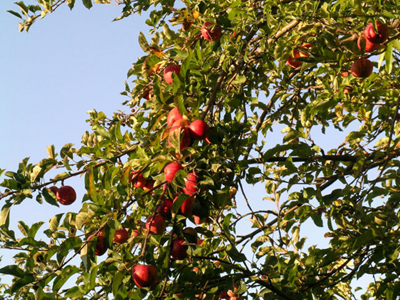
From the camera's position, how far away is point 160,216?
7.71 feet

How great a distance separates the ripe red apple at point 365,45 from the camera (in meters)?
2.56

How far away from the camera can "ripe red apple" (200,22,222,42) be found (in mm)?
2798

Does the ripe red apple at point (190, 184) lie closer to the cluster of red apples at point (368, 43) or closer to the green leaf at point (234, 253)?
the green leaf at point (234, 253)

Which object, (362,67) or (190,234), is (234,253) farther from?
(362,67)

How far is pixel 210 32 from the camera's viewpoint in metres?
2.82

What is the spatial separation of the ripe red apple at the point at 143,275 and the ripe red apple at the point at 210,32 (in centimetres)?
144

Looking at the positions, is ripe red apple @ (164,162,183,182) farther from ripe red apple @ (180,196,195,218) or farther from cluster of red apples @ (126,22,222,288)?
ripe red apple @ (180,196,195,218)

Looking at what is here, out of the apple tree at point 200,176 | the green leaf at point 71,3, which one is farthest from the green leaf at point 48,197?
the green leaf at point 71,3

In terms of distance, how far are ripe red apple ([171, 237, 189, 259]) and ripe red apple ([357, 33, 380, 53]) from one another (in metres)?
1.49

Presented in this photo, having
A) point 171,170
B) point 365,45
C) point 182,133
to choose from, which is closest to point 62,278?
point 171,170

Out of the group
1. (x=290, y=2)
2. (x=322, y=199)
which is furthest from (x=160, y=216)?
(x=290, y=2)

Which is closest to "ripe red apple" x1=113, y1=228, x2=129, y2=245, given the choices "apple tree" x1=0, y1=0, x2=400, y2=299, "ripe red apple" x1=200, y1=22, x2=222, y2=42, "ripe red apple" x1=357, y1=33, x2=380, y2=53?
"apple tree" x1=0, y1=0, x2=400, y2=299

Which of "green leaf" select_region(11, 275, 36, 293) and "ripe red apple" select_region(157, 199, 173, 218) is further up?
"ripe red apple" select_region(157, 199, 173, 218)

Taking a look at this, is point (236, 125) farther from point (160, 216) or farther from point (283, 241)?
point (283, 241)
